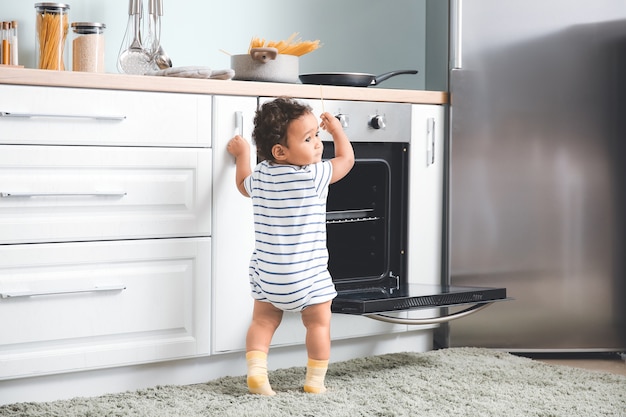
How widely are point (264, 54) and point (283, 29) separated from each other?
0.58m

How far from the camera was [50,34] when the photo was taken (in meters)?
2.39

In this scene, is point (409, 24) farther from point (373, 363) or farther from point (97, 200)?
point (97, 200)

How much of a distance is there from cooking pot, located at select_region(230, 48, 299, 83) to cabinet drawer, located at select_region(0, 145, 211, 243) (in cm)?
29

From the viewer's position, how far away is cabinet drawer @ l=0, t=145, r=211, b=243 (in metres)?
2.11

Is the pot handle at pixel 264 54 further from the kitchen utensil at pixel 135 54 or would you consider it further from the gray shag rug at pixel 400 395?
the gray shag rug at pixel 400 395

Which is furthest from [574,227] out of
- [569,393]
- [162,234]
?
[162,234]

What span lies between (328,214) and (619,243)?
99 centimetres

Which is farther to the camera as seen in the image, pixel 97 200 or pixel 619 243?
pixel 619 243

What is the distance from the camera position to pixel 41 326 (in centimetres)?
215

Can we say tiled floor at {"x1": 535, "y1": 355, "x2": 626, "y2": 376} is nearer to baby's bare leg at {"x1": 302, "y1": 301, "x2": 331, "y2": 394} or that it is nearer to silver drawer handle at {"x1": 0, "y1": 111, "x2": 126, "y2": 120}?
baby's bare leg at {"x1": 302, "y1": 301, "x2": 331, "y2": 394}

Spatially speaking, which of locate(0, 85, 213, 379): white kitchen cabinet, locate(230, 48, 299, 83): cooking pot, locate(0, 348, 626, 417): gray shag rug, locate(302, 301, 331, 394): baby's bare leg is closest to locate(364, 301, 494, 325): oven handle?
locate(0, 348, 626, 417): gray shag rug

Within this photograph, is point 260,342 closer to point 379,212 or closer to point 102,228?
point 102,228

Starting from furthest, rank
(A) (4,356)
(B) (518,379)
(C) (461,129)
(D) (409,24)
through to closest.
Answer: (D) (409,24), (C) (461,129), (B) (518,379), (A) (4,356)

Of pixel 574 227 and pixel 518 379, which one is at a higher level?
pixel 574 227
